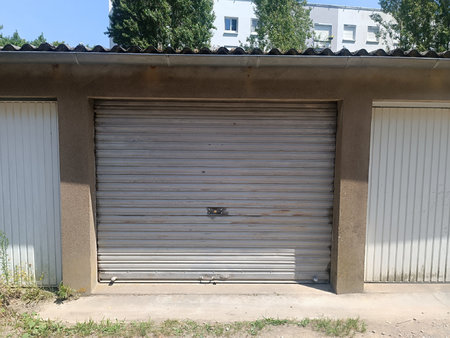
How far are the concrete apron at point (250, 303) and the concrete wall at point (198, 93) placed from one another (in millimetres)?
465

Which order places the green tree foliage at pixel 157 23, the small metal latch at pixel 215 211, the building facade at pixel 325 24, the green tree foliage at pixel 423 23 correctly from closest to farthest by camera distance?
the small metal latch at pixel 215 211 → the green tree foliage at pixel 157 23 → the green tree foliage at pixel 423 23 → the building facade at pixel 325 24

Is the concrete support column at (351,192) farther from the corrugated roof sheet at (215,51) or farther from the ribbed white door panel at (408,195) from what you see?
the corrugated roof sheet at (215,51)

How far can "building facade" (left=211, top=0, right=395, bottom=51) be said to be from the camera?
2869cm

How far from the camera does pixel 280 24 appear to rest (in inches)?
705

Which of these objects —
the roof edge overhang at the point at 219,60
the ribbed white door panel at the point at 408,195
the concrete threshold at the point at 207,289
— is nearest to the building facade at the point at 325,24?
the ribbed white door panel at the point at 408,195

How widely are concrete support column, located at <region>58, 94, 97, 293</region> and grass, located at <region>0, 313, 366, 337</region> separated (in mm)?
729

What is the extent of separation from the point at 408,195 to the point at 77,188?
14.8 feet

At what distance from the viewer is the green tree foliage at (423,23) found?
1245 centimetres

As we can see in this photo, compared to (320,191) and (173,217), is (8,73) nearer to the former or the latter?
(173,217)

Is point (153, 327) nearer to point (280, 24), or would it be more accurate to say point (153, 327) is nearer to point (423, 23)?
point (423, 23)

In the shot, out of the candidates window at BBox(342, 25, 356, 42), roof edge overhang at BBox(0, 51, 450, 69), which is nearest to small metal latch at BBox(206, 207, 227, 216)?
roof edge overhang at BBox(0, 51, 450, 69)

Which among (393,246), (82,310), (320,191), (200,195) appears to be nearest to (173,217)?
(200,195)

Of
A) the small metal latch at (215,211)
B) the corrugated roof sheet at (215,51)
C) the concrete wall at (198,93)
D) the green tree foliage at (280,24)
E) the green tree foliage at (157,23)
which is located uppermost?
the green tree foliage at (280,24)

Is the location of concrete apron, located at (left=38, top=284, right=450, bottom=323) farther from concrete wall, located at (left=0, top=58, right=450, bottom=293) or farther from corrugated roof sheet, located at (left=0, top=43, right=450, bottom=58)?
corrugated roof sheet, located at (left=0, top=43, right=450, bottom=58)
